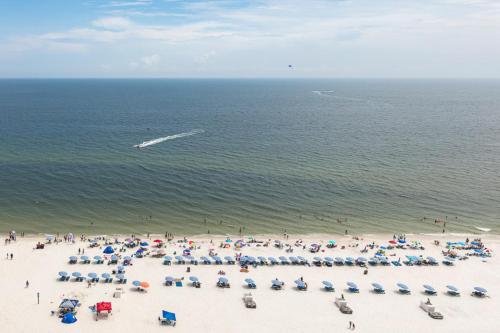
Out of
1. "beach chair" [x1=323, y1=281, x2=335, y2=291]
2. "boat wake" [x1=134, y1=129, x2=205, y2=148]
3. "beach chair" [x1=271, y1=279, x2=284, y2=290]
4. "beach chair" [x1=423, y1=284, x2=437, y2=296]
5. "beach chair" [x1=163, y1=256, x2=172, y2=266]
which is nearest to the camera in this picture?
"beach chair" [x1=423, y1=284, x2=437, y2=296]

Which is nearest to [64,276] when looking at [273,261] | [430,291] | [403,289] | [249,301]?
[249,301]

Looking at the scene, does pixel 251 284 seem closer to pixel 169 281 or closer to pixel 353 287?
pixel 169 281

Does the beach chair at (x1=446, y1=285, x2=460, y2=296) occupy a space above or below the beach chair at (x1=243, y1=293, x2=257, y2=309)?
above

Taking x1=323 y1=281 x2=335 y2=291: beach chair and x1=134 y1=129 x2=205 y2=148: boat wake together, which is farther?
x1=134 y1=129 x2=205 y2=148: boat wake

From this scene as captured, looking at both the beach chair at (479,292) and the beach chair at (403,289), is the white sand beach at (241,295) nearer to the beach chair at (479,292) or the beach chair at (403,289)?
the beach chair at (403,289)

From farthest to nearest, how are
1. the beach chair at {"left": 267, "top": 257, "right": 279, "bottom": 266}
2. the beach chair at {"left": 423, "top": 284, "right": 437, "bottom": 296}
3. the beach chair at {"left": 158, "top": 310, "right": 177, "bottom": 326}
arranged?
1. the beach chair at {"left": 267, "top": 257, "right": 279, "bottom": 266}
2. the beach chair at {"left": 423, "top": 284, "right": 437, "bottom": 296}
3. the beach chair at {"left": 158, "top": 310, "right": 177, "bottom": 326}

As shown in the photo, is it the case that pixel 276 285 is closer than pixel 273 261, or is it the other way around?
pixel 276 285

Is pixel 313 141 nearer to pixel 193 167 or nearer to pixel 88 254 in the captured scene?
pixel 193 167

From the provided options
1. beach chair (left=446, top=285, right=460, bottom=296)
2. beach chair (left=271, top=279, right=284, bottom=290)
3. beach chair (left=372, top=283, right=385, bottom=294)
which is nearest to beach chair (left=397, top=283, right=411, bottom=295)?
beach chair (left=372, top=283, right=385, bottom=294)

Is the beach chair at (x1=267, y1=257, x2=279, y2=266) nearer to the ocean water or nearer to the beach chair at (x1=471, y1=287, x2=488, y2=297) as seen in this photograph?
the ocean water
